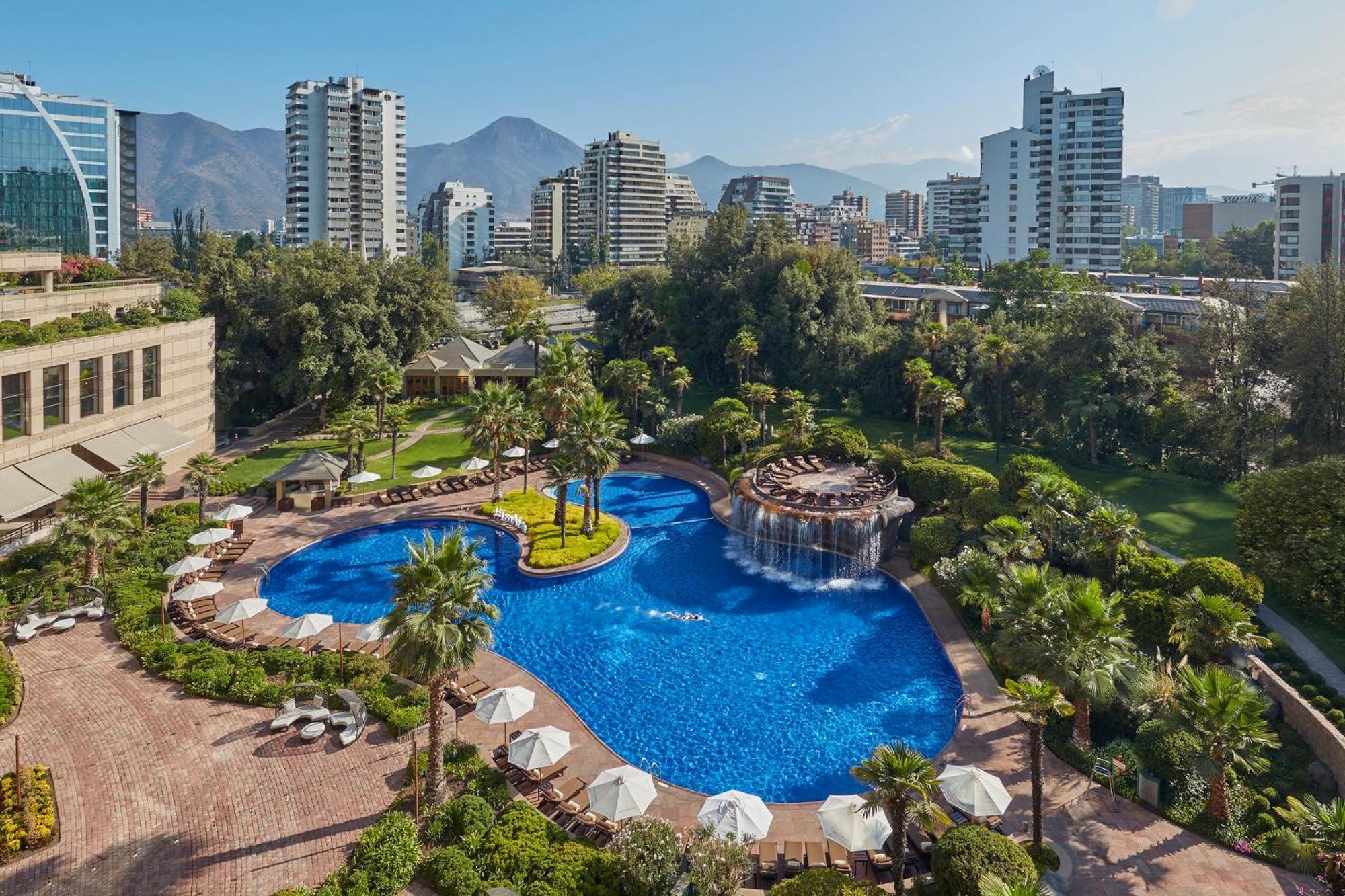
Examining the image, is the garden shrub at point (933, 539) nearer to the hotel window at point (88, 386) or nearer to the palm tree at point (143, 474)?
the palm tree at point (143, 474)

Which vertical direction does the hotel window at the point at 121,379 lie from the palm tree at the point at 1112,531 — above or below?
above

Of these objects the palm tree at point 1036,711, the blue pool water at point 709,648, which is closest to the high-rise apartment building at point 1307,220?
the blue pool water at point 709,648

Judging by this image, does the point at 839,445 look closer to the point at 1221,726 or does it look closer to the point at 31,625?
the point at 1221,726

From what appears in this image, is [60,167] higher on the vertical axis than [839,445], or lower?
higher

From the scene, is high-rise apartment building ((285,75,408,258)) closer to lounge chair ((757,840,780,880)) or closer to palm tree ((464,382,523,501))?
palm tree ((464,382,523,501))

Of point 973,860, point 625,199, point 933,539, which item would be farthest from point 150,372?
point 625,199

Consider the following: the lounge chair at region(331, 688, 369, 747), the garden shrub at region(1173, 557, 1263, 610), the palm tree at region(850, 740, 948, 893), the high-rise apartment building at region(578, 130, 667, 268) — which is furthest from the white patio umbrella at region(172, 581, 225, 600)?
the high-rise apartment building at region(578, 130, 667, 268)
